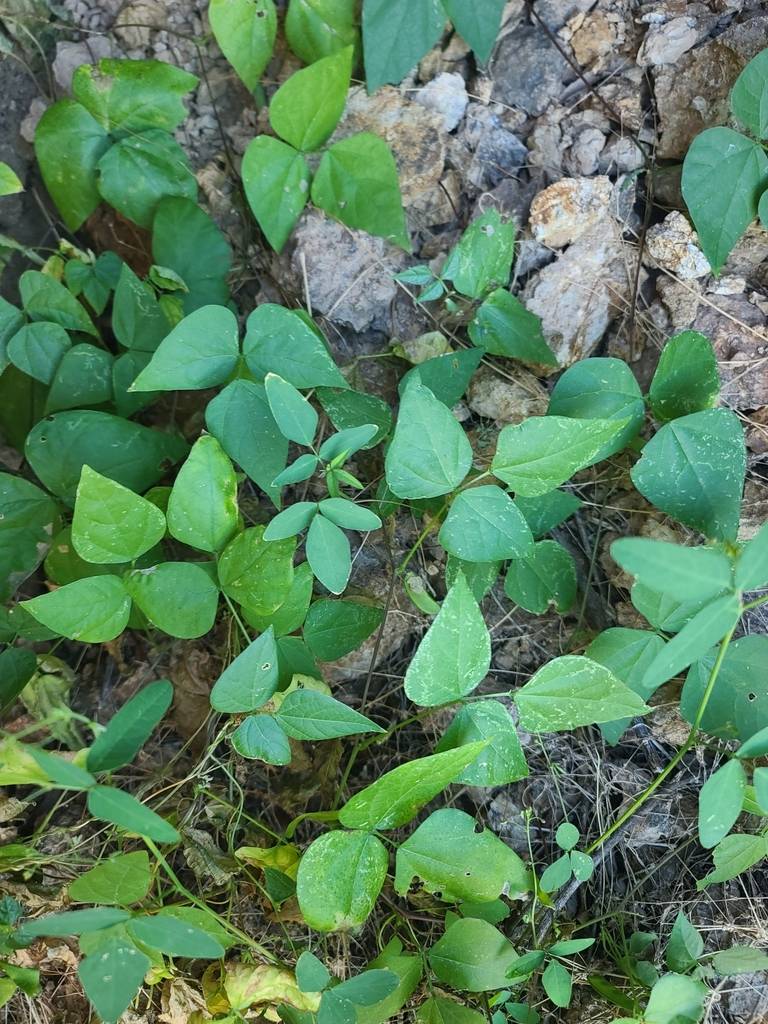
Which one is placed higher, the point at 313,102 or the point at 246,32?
the point at 246,32

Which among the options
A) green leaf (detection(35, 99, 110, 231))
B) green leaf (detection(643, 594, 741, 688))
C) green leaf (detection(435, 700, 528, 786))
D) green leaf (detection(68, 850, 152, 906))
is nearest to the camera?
green leaf (detection(643, 594, 741, 688))

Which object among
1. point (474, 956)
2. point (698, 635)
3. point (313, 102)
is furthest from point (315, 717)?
point (313, 102)

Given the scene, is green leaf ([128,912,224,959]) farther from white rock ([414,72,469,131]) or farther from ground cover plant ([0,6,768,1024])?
white rock ([414,72,469,131])

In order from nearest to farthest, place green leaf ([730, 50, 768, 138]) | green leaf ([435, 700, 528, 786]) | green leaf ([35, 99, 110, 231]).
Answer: green leaf ([435, 700, 528, 786]), green leaf ([730, 50, 768, 138]), green leaf ([35, 99, 110, 231])

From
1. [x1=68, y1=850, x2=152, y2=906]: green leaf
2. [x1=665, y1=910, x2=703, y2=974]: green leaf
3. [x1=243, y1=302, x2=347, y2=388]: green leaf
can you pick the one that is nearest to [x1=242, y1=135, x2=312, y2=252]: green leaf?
[x1=243, y1=302, x2=347, y2=388]: green leaf

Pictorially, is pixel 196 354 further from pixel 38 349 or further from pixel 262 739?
pixel 262 739

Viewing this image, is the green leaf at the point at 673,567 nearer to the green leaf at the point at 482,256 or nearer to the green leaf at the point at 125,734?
the green leaf at the point at 125,734
